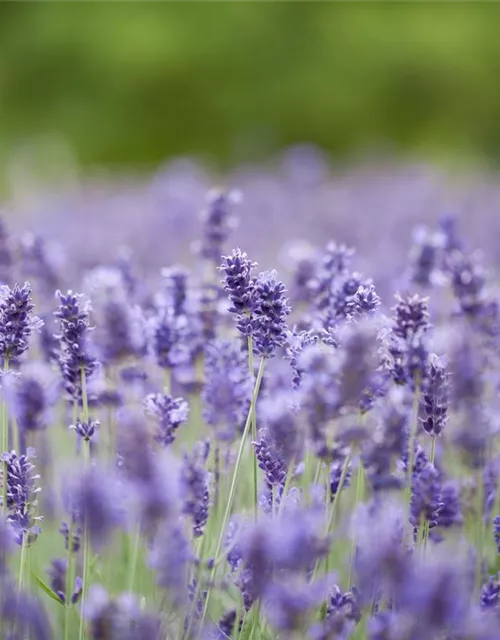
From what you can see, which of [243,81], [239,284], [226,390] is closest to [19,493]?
[226,390]

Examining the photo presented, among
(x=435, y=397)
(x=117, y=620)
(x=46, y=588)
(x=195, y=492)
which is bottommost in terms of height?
(x=117, y=620)

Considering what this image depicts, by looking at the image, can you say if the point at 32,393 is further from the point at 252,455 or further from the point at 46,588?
the point at 252,455

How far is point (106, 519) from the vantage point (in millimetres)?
1008

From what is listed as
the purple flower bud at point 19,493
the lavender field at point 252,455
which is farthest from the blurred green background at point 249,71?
the purple flower bud at point 19,493

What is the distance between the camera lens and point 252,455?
1761mm

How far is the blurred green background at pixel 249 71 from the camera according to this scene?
49.6 ft

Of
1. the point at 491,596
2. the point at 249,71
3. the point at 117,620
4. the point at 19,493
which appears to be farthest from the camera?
the point at 249,71

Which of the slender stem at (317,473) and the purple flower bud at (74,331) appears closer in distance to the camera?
the purple flower bud at (74,331)

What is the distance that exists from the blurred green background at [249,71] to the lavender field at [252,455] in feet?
42.8

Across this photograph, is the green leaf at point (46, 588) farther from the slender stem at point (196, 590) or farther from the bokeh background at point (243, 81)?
the bokeh background at point (243, 81)

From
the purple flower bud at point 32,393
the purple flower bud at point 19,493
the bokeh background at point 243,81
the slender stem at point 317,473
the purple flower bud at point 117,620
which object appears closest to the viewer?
the purple flower bud at point 117,620

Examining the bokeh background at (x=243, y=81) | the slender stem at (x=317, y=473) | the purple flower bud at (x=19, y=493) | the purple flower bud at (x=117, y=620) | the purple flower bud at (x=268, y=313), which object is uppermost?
the bokeh background at (x=243, y=81)

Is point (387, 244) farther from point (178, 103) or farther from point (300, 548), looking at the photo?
point (178, 103)

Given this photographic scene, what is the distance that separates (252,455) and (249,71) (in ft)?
47.4
